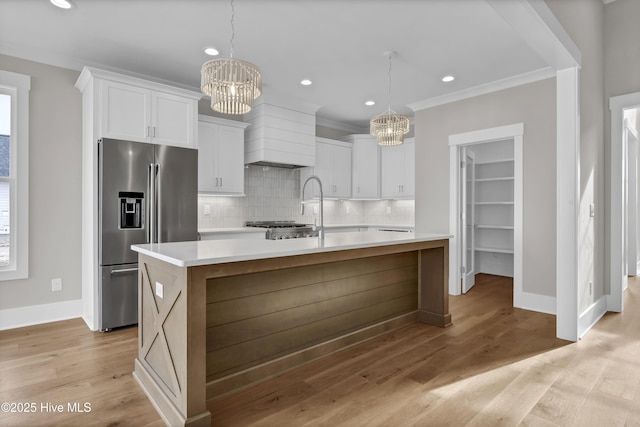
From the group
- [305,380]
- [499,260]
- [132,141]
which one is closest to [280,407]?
[305,380]

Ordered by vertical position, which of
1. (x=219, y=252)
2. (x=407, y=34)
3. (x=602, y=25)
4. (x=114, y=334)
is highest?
(x=602, y=25)

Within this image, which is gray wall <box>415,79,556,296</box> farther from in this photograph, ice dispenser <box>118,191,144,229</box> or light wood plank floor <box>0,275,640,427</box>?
ice dispenser <box>118,191,144,229</box>

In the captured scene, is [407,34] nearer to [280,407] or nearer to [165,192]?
[165,192]

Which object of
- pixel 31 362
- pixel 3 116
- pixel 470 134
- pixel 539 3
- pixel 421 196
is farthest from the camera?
pixel 421 196

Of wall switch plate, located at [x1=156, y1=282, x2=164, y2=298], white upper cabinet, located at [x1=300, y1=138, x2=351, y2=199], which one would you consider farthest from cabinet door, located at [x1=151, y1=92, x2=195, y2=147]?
white upper cabinet, located at [x1=300, y1=138, x2=351, y2=199]

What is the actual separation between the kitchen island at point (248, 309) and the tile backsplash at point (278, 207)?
98.0 inches

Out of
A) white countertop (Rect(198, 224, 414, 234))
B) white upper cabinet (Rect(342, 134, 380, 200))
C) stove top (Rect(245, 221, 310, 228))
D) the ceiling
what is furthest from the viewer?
white upper cabinet (Rect(342, 134, 380, 200))

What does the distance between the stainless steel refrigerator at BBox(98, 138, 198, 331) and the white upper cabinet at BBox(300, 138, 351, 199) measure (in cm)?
245

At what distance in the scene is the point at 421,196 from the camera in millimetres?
5137

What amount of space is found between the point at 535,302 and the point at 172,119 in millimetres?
4537

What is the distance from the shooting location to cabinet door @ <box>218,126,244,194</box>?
4.67m

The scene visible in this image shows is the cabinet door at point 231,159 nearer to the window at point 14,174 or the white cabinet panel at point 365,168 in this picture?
the window at point 14,174

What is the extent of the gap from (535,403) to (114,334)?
11.2 feet

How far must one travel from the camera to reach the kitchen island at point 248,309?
1.81m
